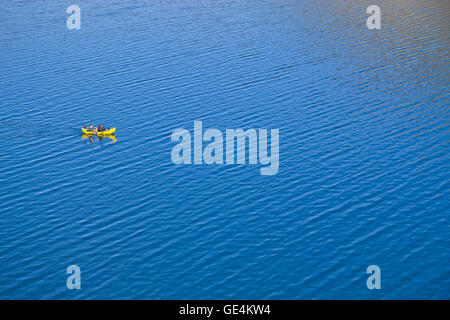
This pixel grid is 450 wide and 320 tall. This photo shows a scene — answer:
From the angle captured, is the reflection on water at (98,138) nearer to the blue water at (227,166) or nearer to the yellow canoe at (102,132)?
the yellow canoe at (102,132)

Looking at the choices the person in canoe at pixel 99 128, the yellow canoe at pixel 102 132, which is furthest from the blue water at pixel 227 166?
the person in canoe at pixel 99 128

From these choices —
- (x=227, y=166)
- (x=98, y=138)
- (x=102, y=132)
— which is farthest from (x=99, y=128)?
(x=227, y=166)

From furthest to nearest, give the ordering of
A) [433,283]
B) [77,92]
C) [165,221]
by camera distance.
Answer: [77,92]
[165,221]
[433,283]

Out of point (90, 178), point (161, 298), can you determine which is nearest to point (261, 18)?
point (90, 178)

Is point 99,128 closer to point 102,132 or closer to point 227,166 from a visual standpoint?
point 102,132

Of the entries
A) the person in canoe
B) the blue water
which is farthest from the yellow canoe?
the blue water

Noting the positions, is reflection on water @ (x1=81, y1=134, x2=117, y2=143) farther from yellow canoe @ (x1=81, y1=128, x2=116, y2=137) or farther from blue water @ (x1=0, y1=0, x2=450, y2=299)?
blue water @ (x1=0, y1=0, x2=450, y2=299)

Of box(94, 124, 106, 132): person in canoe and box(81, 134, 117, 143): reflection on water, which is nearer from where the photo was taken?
box(94, 124, 106, 132): person in canoe

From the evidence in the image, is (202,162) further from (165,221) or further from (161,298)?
(161,298)
